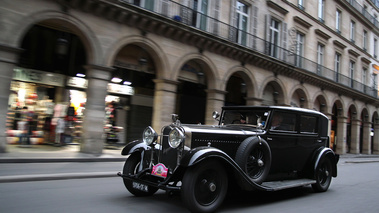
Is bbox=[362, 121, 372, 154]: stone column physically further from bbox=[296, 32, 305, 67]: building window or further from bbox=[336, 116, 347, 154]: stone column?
bbox=[296, 32, 305, 67]: building window

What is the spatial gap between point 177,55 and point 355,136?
71.0ft

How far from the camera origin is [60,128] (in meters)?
11.8

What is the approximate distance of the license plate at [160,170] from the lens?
171 inches

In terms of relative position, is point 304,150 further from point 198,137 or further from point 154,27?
point 154,27

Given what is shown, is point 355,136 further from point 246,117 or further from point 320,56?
point 246,117

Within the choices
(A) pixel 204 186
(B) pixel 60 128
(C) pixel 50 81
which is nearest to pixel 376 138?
(B) pixel 60 128

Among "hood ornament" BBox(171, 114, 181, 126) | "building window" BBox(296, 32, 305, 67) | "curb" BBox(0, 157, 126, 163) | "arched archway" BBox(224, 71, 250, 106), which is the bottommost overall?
→ "curb" BBox(0, 157, 126, 163)

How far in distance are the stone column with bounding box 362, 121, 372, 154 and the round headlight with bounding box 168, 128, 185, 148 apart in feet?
99.6

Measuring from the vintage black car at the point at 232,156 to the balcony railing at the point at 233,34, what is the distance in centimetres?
778

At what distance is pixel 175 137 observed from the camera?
4.33 metres

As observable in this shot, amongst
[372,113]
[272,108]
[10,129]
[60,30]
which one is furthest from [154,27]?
[372,113]

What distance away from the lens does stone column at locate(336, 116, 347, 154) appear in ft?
80.2

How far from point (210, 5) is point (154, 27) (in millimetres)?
4190

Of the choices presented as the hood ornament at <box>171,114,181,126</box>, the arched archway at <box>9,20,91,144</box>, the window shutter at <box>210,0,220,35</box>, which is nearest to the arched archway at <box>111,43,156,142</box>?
the arched archway at <box>9,20,91,144</box>
